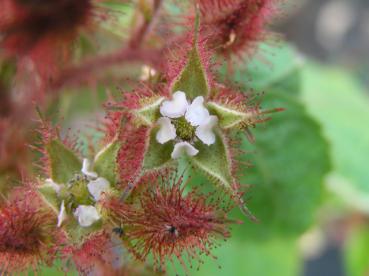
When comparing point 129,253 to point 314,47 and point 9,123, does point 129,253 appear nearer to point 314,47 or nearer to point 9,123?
point 9,123

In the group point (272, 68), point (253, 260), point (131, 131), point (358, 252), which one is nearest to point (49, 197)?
point (131, 131)

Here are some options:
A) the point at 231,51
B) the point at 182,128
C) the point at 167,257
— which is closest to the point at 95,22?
the point at 231,51

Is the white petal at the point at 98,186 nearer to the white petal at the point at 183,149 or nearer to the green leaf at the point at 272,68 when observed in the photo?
the white petal at the point at 183,149

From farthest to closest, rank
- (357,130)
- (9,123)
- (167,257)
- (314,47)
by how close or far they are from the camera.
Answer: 1. (314,47)
2. (357,130)
3. (9,123)
4. (167,257)

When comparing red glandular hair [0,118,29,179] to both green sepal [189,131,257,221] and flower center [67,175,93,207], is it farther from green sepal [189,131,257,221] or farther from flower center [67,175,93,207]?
green sepal [189,131,257,221]

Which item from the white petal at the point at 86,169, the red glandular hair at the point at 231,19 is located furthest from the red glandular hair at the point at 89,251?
the red glandular hair at the point at 231,19

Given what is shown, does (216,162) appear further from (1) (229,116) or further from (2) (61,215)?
(2) (61,215)

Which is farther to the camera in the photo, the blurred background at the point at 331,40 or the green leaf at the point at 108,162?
the blurred background at the point at 331,40

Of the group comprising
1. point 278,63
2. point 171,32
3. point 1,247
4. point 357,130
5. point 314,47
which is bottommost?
point 314,47

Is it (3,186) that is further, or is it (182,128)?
(3,186)
